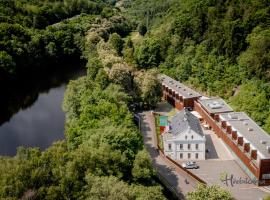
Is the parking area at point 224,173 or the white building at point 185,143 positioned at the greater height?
Result: the white building at point 185,143

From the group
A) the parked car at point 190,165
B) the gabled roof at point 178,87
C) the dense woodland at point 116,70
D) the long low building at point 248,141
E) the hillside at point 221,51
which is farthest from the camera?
the gabled roof at point 178,87

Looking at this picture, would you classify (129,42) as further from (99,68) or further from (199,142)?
(199,142)

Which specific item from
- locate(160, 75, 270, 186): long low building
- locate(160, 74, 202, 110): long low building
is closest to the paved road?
locate(160, 75, 270, 186): long low building

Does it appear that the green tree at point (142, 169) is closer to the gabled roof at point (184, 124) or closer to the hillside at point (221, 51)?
the gabled roof at point (184, 124)

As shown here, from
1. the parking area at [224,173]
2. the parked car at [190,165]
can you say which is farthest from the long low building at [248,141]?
the parked car at [190,165]

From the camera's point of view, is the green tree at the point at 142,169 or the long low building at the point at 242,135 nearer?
the green tree at the point at 142,169

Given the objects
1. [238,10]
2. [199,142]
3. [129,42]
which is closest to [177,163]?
[199,142]
